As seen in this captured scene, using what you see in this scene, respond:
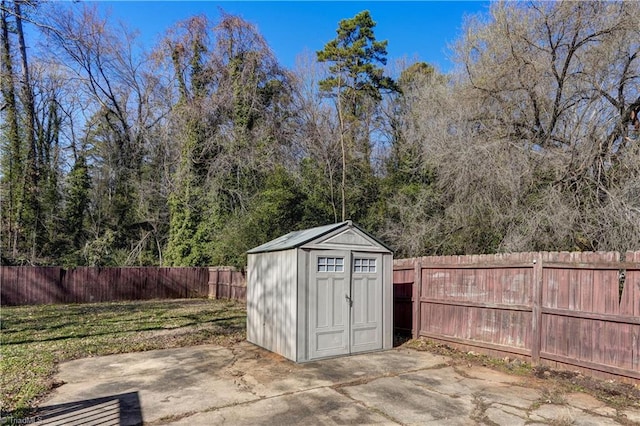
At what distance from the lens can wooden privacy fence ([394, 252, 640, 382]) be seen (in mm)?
4891

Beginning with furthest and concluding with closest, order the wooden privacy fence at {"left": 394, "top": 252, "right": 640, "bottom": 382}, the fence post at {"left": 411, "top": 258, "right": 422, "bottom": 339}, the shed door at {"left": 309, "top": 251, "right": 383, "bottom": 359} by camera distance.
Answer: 1. the fence post at {"left": 411, "top": 258, "right": 422, "bottom": 339}
2. the shed door at {"left": 309, "top": 251, "right": 383, "bottom": 359}
3. the wooden privacy fence at {"left": 394, "top": 252, "right": 640, "bottom": 382}

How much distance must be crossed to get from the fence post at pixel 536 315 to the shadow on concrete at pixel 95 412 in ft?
16.9

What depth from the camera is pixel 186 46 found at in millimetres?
18578

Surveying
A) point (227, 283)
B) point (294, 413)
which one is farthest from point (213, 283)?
point (294, 413)

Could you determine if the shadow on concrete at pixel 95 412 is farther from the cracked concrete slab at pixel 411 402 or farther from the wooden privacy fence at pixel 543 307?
the wooden privacy fence at pixel 543 307

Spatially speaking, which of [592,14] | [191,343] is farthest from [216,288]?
[592,14]

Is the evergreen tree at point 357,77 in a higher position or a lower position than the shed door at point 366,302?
higher

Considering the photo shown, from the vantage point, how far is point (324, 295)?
20.7ft

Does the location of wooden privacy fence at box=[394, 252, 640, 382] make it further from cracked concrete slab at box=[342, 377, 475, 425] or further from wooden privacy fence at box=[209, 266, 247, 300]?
wooden privacy fence at box=[209, 266, 247, 300]

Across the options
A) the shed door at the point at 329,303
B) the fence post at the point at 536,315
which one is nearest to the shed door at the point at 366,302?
the shed door at the point at 329,303

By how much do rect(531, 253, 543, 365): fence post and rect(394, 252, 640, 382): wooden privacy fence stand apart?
0.01 m

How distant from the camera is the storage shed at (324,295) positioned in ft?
20.0

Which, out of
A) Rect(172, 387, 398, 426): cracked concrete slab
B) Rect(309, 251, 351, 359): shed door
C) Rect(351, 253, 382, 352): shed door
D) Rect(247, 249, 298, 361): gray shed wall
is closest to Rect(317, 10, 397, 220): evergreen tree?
Rect(351, 253, 382, 352): shed door

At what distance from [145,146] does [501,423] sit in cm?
2157
